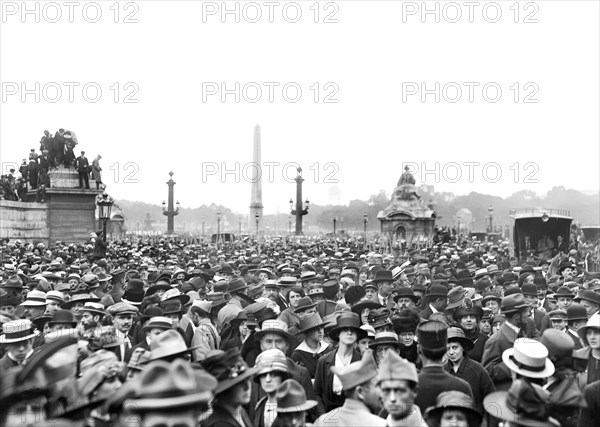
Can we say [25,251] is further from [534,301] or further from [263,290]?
[534,301]

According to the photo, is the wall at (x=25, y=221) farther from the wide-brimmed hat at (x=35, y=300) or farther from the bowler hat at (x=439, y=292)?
the bowler hat at (x=439, y=292)

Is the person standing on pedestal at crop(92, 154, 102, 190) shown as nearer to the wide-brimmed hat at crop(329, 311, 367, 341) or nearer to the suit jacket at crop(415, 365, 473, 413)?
the wide-brimmed hat at crop(329, 311, 367, 341)

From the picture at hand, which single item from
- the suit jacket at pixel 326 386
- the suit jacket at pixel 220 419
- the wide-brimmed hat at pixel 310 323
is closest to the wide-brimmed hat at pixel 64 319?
the wide-brimmed hat at pixel 310 323

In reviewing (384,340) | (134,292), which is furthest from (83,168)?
(384,340)

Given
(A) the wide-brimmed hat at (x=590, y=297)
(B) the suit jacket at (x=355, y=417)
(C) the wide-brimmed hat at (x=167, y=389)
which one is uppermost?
(C) the wide-brimmed hat at (x=167, y=389)

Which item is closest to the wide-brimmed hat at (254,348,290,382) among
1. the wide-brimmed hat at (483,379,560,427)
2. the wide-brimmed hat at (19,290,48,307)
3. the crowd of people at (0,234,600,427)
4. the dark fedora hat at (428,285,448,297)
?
the crowd of people at (0,234,600,427)

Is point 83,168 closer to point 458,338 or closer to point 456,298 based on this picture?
point 456,298
